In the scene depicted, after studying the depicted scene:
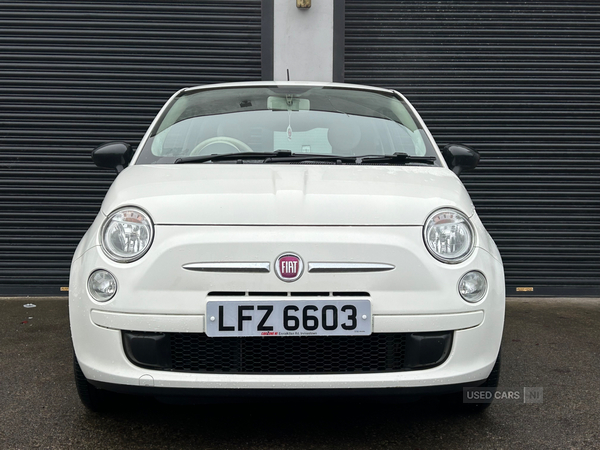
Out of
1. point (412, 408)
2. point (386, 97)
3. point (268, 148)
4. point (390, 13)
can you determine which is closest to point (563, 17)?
point (390, 13)

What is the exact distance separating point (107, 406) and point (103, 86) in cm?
363

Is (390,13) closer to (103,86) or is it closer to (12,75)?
(103,86)

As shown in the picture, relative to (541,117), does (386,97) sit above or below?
above

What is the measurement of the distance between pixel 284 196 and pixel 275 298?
384 mm

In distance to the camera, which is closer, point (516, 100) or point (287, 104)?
point (287, 104)

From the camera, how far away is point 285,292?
1865mm

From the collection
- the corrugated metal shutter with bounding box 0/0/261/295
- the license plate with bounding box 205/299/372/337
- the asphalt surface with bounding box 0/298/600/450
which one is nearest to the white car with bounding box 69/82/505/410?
the license plate with bounding box 205/299/372/337

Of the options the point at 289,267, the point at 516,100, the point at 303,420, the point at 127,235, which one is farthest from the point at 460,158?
the point at 516,100

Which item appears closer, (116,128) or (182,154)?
(182,154)

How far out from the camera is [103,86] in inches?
205

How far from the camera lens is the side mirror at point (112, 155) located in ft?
9.07

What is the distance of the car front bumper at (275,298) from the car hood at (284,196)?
48 mm
